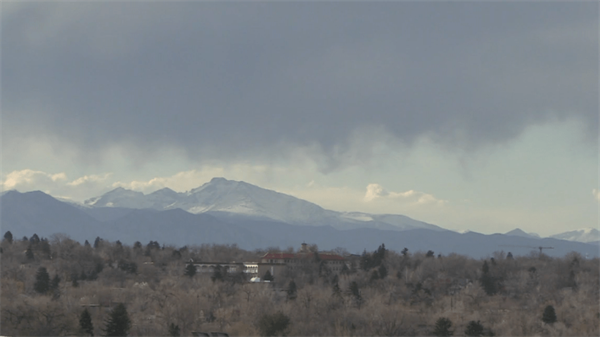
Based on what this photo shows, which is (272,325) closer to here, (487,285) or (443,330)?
(443,330)

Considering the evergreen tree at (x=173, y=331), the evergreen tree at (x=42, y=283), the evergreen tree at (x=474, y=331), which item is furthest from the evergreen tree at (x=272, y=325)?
the evergreen tree at (x=42, y=283)

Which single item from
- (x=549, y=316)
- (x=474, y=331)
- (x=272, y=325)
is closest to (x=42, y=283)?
(x=272, y=325)

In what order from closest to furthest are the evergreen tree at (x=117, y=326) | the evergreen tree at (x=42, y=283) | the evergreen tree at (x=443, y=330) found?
the evergreen tree at (x=117, y=326) < the evergreen tree at (x=443, y=330) < the evergreen tree at (x=42, y=283)

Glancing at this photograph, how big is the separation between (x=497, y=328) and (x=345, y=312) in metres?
23.6

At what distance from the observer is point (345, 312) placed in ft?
456

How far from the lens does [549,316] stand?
14325 centimetres

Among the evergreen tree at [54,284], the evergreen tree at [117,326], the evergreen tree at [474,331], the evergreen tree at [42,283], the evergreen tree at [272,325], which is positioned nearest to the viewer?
the evergreen tree at [117,326]

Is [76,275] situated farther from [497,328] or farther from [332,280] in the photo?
[497,328]

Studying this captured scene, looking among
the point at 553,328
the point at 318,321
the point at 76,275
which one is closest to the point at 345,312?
the point at 318,321

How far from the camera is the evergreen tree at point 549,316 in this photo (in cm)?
14250

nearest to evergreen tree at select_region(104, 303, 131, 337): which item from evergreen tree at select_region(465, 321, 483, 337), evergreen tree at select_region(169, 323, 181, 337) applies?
evergreen tree at select_region(169, 323, 181, 337)

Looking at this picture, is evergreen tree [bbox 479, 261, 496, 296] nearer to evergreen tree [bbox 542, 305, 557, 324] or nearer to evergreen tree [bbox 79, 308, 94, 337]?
evergreen tree [bbox 542, 305, 557, 324]

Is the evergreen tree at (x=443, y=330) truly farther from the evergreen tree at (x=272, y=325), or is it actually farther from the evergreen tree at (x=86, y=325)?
the evergreen tree at (x=86, y=325)

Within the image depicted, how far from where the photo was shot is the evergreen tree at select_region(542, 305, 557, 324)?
14250 cm
